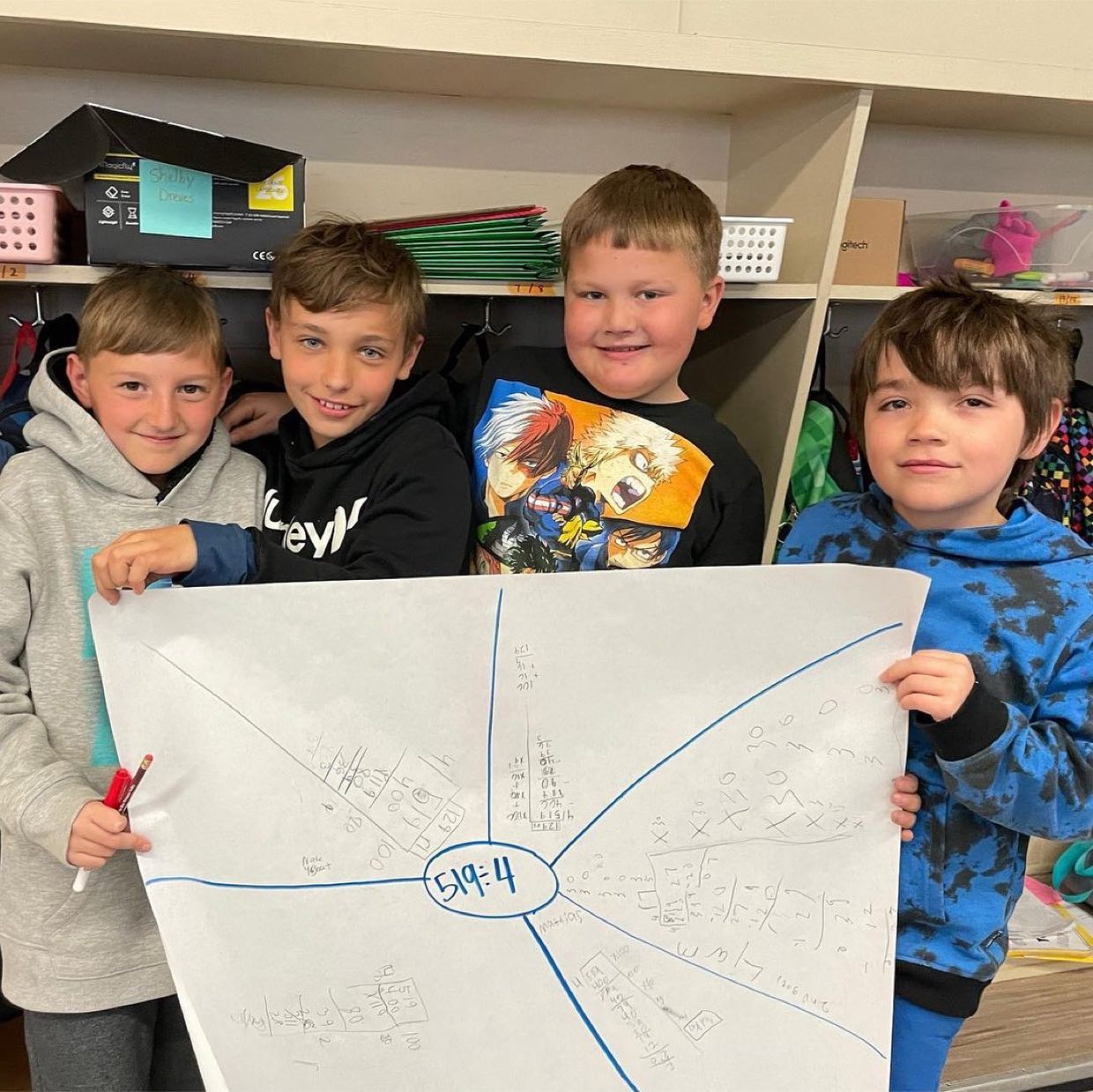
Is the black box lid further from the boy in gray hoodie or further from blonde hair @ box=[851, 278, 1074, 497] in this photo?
blonde hair @ box=[851, 278, 1074, 497]

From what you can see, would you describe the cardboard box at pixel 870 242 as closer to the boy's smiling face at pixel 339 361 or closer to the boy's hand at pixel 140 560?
the boy's smiling face at pixel 339 361

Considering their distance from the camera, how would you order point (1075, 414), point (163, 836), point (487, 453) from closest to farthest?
point (163, 836), point (487, 453), point (1075, 414)

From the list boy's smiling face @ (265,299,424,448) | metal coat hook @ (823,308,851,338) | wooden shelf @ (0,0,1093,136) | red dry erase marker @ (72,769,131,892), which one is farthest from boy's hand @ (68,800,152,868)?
metal coat hook @ (823,308,851,338)

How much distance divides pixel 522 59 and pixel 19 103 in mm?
933

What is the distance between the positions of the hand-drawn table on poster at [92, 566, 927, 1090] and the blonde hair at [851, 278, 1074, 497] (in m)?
0.28

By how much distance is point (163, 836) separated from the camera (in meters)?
1.07

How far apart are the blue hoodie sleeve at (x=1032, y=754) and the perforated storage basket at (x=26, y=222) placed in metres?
1.37

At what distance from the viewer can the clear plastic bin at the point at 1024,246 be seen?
1.91m

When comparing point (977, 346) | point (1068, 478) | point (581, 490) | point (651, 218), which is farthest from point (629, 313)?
point (1068, 478)

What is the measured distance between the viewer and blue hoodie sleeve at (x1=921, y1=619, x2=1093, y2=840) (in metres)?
1.07

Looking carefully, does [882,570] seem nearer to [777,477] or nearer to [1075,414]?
[777,477]

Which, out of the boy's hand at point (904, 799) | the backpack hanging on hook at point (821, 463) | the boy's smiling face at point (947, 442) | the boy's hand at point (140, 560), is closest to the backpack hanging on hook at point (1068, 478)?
the backpack hanging on hook at point (821, 463)

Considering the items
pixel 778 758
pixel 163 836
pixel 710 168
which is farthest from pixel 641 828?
pixel 710 168

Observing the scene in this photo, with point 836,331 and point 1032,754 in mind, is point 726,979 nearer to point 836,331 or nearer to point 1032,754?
point 1032,754
